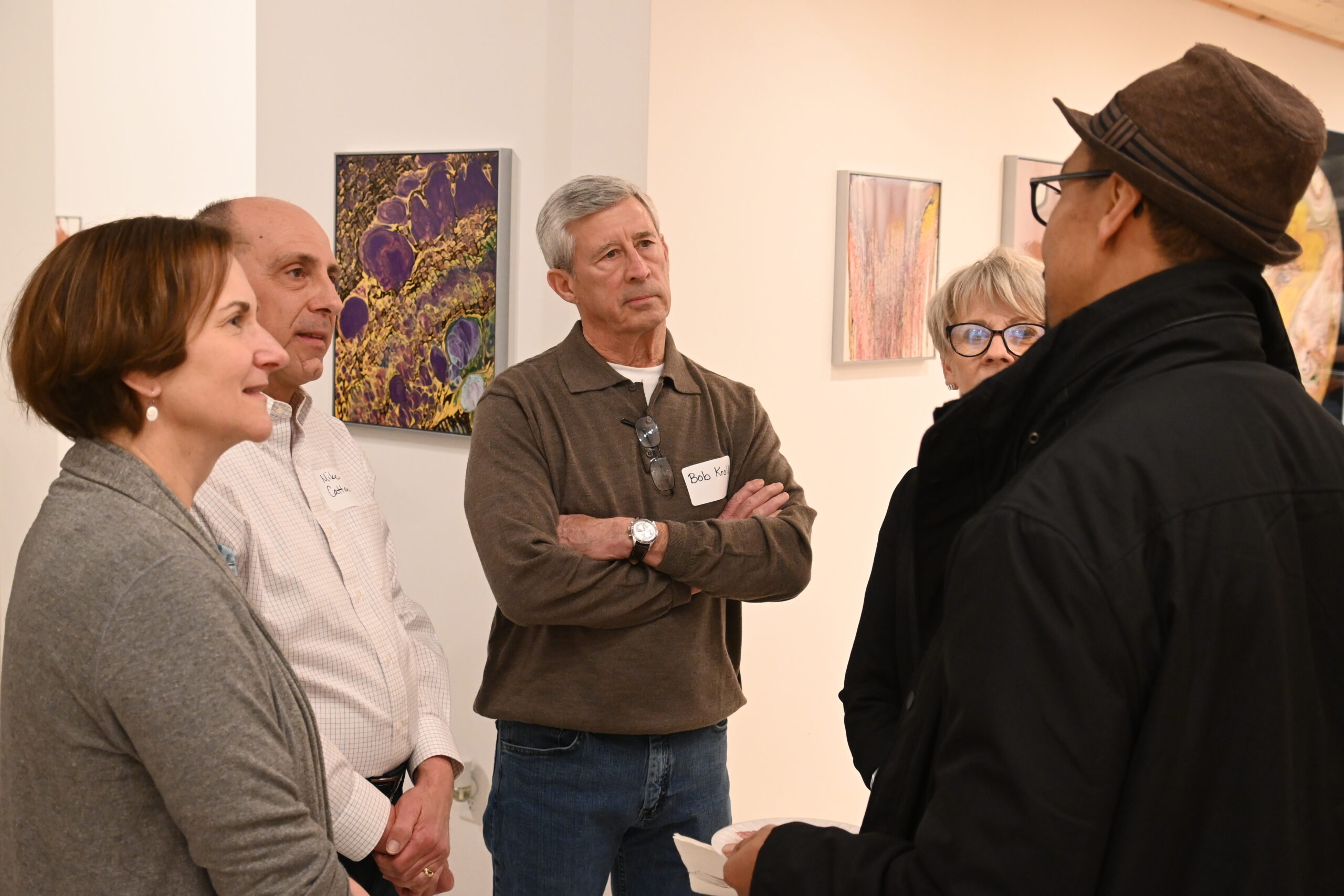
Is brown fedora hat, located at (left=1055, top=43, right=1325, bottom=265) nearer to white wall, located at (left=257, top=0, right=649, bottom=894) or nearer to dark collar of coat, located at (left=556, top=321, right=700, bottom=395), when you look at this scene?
dark collar of coat, located at (left=556, top=321, right=700, bottom=395)

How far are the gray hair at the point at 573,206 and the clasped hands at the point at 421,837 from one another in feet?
3.71

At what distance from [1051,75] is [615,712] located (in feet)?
10.8

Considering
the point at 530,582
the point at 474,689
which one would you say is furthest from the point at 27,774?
the point at 474,689

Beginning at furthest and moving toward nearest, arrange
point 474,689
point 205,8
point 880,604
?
point 205,8
point 474,689
point 880,604

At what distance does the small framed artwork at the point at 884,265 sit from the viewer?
142 inches

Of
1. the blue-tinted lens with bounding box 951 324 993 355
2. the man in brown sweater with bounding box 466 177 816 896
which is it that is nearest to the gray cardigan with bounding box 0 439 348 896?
the man in brown sweater with bounding box 466 177 816 896

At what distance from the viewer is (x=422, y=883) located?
202 cm

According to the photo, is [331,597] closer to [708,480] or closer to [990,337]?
[708,480]

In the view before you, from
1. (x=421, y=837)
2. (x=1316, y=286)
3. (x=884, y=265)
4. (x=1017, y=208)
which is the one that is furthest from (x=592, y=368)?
(x=1316, y=286)

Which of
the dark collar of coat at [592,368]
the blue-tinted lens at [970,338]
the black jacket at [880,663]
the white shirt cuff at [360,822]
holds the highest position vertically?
the blue-tinted lens at [970,338]

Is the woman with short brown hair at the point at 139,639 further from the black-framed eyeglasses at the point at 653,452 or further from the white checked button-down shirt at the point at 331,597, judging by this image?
the black-framed eyeglasses at the point at 653,452

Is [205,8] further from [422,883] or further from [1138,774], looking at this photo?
[1138,774]

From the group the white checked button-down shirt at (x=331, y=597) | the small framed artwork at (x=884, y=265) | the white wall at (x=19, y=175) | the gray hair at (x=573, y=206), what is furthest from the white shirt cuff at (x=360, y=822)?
the white wall at (x=19, y=175)

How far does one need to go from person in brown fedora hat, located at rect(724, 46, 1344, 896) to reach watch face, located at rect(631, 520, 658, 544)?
108 cm
